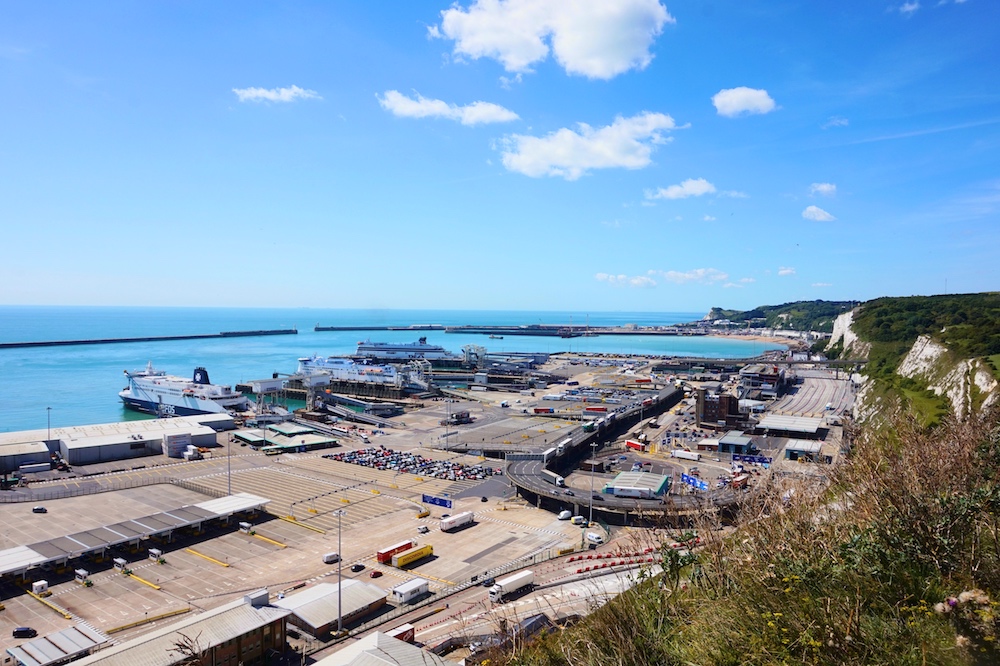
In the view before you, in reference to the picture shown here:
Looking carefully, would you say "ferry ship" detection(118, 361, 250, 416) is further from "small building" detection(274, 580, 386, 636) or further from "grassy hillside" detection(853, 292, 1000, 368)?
"grassy hillside" detection(853, 292, 1000, 368)

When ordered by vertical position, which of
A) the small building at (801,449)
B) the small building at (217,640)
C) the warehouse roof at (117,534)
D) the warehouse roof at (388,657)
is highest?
the warehouse roof at (388,657)

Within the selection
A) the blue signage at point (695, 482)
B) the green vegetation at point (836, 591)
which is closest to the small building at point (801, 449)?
the blue signage at point (695, 482)

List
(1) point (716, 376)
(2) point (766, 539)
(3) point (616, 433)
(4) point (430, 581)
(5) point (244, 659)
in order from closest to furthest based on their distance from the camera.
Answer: (2) point (766, 539) < (5) point (244, 659) < (4) point (430, 581) < (3) point (616, 433) < (1) point (716, 376)

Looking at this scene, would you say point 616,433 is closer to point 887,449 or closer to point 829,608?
point 887,449

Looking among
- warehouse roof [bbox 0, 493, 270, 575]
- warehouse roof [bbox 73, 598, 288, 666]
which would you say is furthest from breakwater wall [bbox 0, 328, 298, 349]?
warehouse roof [bbox 73, 598, 288, 666]

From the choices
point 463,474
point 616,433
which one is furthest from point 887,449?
point 616,433

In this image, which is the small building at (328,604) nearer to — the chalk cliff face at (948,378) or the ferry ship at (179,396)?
the chalk cliff face at (948,378)

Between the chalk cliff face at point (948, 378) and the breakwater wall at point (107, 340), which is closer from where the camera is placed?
the chalk cliff face at point (948, 378)

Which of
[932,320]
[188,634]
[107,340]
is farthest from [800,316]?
[188,634]
